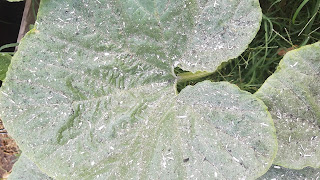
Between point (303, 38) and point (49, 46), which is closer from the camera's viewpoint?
point (49, 46)

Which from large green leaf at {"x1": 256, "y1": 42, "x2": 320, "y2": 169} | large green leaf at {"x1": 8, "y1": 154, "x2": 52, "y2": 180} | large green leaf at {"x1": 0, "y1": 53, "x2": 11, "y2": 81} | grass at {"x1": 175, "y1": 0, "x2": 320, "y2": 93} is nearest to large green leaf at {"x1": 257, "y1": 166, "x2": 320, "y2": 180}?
large green leaf at {"x1": 256, "y1": 42, "x2": 320, "y2": 169}

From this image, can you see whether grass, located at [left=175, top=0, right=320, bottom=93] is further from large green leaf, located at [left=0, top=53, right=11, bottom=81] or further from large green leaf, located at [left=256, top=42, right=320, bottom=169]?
large green leaf, located at [left=0, top=53, right=11, bottom=81]

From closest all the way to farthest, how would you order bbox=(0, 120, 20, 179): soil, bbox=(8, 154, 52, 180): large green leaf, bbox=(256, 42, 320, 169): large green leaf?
1. bbox=(256, 42, 320, 169): large green leaf
2. bbox=(8, 154, 52, 180): large green leaf
3. bbox=(0, 120, 20, 179): soil

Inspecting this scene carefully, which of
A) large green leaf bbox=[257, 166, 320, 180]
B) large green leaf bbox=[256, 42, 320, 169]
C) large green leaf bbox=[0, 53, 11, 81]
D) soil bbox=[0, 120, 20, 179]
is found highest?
large green leaf bbox=[256, 42, 320, 169]

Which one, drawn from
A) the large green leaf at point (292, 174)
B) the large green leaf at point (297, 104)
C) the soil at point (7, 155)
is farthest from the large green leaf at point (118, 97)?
the soil at point (7, 155)

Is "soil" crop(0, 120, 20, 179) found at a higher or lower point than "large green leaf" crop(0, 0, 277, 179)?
lower

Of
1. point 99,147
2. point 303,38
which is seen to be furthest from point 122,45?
point 303,38

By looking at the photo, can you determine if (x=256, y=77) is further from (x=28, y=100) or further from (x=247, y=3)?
(x=28, y=100)

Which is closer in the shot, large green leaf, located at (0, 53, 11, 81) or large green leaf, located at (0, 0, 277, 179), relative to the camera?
large green leaf, located at (0, 0, 277, 179)
